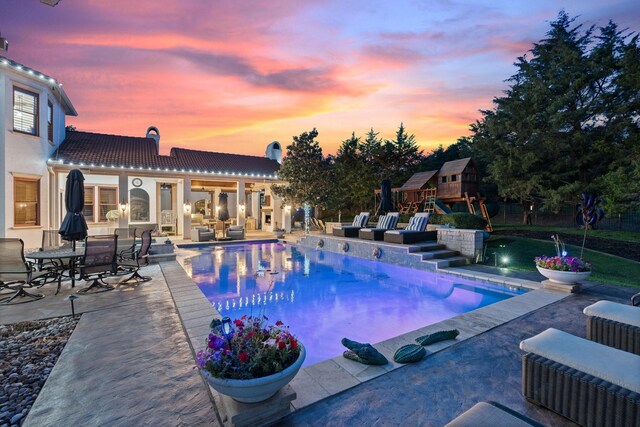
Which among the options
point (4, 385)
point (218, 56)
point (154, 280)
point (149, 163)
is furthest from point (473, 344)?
point (149, 163)

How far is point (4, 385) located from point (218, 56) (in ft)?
41.6

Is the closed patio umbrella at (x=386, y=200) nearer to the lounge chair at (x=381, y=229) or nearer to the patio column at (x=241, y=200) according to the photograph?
the lounge chair at (x=381, y=229)

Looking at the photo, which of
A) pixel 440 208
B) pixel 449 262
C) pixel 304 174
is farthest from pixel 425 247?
pixel 304 174

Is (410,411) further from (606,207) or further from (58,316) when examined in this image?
(606,207)

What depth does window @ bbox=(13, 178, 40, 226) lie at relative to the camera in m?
11.0

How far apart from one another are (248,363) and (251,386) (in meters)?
0.15

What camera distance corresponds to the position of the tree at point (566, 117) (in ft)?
56.6

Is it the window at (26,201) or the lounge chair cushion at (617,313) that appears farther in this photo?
the window at (26,201)

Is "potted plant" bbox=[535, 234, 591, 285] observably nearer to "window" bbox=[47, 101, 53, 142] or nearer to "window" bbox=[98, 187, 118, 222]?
"window" bbox=[47, 101, 53, 142]

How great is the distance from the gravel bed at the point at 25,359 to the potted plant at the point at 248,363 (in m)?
1.85

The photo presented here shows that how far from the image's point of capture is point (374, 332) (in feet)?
17.5

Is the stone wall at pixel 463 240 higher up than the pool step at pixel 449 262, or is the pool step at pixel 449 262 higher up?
the stone wall at pixel 463 240

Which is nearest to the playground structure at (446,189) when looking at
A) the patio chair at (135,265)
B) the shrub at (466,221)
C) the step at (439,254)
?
the shrub at (466,221)

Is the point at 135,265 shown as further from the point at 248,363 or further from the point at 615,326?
the point at 615,326
